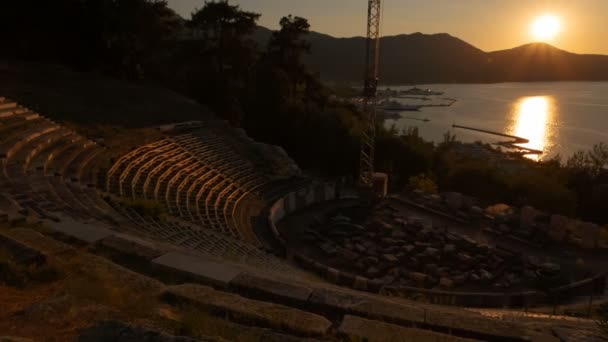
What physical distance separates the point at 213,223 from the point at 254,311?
32.5 ft

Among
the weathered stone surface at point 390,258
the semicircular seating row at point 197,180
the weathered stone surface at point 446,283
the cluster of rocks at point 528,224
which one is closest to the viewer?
the semicircular seating row at point 197,180

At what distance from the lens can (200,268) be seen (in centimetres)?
508

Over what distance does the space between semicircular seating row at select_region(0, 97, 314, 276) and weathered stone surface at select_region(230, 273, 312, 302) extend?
3090mm

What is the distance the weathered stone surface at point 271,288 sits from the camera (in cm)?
446

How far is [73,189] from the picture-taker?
9.97 m

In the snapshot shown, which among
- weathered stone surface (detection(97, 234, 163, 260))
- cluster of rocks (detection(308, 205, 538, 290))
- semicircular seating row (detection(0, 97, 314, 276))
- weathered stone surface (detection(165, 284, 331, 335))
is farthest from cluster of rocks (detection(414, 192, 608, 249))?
weathered stone surface (detection(165, 284, 331, 335))

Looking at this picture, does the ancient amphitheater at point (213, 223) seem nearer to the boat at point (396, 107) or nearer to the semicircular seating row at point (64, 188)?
the semicircular seating row at point (64, 188)

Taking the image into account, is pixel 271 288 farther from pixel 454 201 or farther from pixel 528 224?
pixel 454 201

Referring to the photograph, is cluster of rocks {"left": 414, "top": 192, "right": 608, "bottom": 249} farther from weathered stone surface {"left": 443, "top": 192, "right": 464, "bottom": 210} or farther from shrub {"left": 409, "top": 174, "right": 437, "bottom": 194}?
shrub {"left": 409, "top": 174, "right": 437, "bottom": 194}

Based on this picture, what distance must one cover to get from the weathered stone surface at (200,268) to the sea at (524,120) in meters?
42.7

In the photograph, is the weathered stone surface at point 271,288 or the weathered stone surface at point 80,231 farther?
the weathered stone surface at point 80,231

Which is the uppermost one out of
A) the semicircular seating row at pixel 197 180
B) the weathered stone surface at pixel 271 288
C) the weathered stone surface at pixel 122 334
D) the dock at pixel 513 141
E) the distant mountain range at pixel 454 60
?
the distant mountain range at pixel 454 60

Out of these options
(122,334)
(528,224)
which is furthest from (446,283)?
(122,334)

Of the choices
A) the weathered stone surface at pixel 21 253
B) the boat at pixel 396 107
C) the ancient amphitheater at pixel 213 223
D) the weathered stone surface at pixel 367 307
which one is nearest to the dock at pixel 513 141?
the boat at pixel 396 107
